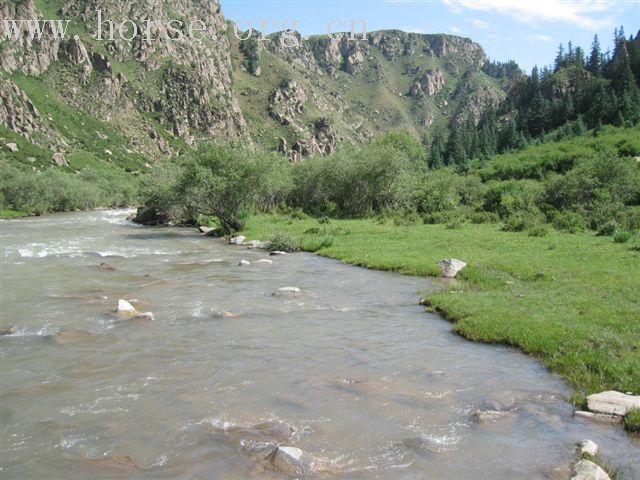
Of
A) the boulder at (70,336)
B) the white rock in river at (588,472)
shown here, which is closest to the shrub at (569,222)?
the white rock in river at (588,472)

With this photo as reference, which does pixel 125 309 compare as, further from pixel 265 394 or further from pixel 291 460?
pixel 291 460

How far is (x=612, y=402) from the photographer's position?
9969 millimetres

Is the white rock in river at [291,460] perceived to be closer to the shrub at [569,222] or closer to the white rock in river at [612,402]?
the white rock in river at [612,402]

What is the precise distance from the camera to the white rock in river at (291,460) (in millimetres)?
7973

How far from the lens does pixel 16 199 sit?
9300 cm

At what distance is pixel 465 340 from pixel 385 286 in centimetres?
882

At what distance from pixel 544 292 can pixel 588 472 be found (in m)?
13.2

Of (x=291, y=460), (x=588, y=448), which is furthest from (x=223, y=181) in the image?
(x=588, y=448)

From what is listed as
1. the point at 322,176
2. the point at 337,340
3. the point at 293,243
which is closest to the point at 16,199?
the point at 322,176


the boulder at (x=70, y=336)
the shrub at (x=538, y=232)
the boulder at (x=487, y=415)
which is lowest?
the boulder at (x=70, y=336)

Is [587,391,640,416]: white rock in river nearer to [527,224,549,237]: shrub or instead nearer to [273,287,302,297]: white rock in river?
[273,287,302,297]: white rock in river

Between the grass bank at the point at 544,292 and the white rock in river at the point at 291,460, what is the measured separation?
615cm

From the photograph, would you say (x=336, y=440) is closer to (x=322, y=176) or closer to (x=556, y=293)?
(x=556, y=293)

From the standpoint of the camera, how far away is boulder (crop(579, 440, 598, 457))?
8250 mm
